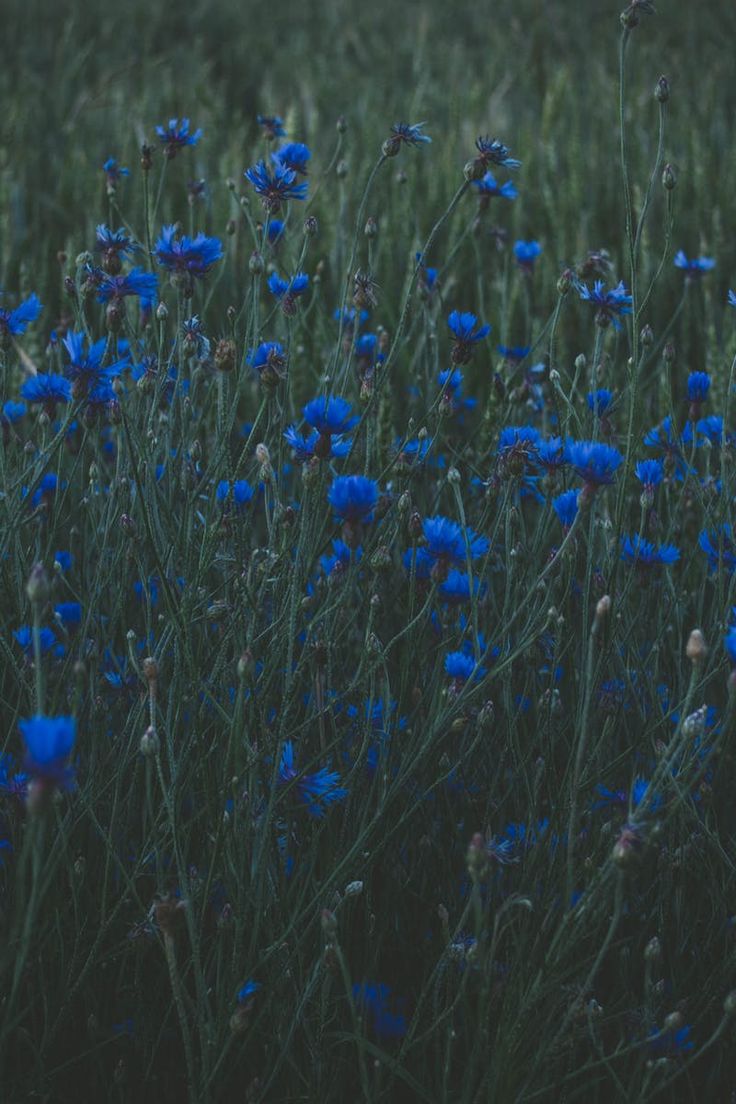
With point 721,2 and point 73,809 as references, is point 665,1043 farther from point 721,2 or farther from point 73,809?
point 721,2

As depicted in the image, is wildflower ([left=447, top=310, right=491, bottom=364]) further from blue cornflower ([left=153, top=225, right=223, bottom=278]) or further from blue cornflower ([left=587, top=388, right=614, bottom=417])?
blue cornflower ([left=153, top=225, right=223, bottom=278])

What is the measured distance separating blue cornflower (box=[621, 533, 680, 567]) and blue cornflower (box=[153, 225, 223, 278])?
0.60 m

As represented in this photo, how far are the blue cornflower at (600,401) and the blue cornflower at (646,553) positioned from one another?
0.16 m

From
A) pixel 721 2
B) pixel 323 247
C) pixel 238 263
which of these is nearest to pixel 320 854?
pixel 238 263

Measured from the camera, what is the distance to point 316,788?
1.20m

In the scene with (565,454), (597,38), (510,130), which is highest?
(597,38)

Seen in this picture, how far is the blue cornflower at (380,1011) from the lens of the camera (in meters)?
1.16

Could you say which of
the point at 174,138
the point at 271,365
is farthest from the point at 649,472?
the point at 174,138

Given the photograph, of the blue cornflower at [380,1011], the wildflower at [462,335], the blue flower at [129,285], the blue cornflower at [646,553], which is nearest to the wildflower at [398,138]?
the wildflower at [462,335]

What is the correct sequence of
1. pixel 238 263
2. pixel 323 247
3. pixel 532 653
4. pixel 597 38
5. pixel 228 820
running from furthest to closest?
1. pixel 597 38
2. pixel 323 247
3. pixel 238 263
4. pixel 532 653
5. pixel 228 820

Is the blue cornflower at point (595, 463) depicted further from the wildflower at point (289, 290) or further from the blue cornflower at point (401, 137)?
the blue cornflower at point (401, 137)

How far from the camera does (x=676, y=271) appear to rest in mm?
3049

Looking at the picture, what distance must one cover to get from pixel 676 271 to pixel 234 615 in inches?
85.5

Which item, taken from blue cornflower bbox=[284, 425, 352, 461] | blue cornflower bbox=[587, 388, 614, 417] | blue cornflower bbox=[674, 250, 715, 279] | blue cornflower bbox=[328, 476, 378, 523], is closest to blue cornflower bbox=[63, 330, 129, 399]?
blue cornflower bbox=[284, 425, 352, 461]
